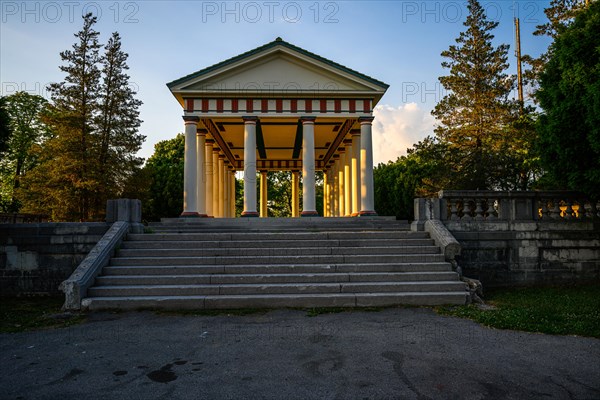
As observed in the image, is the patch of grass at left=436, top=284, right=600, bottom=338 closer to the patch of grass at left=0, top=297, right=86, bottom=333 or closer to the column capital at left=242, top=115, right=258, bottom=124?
the patch of grass at left=0, top=297, right=86, bottom=333

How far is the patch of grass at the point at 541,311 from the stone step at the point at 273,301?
1.52 feet

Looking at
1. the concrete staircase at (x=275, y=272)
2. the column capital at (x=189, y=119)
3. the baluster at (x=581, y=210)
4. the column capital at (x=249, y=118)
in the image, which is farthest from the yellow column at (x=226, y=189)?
the baluster at (x=581, y=210)

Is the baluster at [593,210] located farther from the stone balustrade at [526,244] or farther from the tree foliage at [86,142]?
the tree foliage at [86,142]

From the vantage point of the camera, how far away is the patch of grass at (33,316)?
720 cm

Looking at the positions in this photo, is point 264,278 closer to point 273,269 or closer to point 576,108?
point 273,269

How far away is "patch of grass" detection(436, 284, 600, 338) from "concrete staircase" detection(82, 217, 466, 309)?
35.2 inches

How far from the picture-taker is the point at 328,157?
95.6 feet

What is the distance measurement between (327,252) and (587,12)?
960 cm

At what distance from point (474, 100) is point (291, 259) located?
2414 cm

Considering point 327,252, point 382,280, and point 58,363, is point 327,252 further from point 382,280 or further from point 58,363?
point 58,363

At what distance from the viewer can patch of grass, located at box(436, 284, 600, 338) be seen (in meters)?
6.71

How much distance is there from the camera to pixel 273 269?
9.77 metres

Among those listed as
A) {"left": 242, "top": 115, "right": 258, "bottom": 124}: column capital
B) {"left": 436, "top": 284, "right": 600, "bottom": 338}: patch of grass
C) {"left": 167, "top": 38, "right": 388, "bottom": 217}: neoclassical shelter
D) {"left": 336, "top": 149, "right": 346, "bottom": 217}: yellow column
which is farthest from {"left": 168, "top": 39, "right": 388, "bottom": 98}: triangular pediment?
{"left": 436, "top": 284, "right": 600, "bottom": 338}: patch of grass

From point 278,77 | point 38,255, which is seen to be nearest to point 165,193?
point 278,77
